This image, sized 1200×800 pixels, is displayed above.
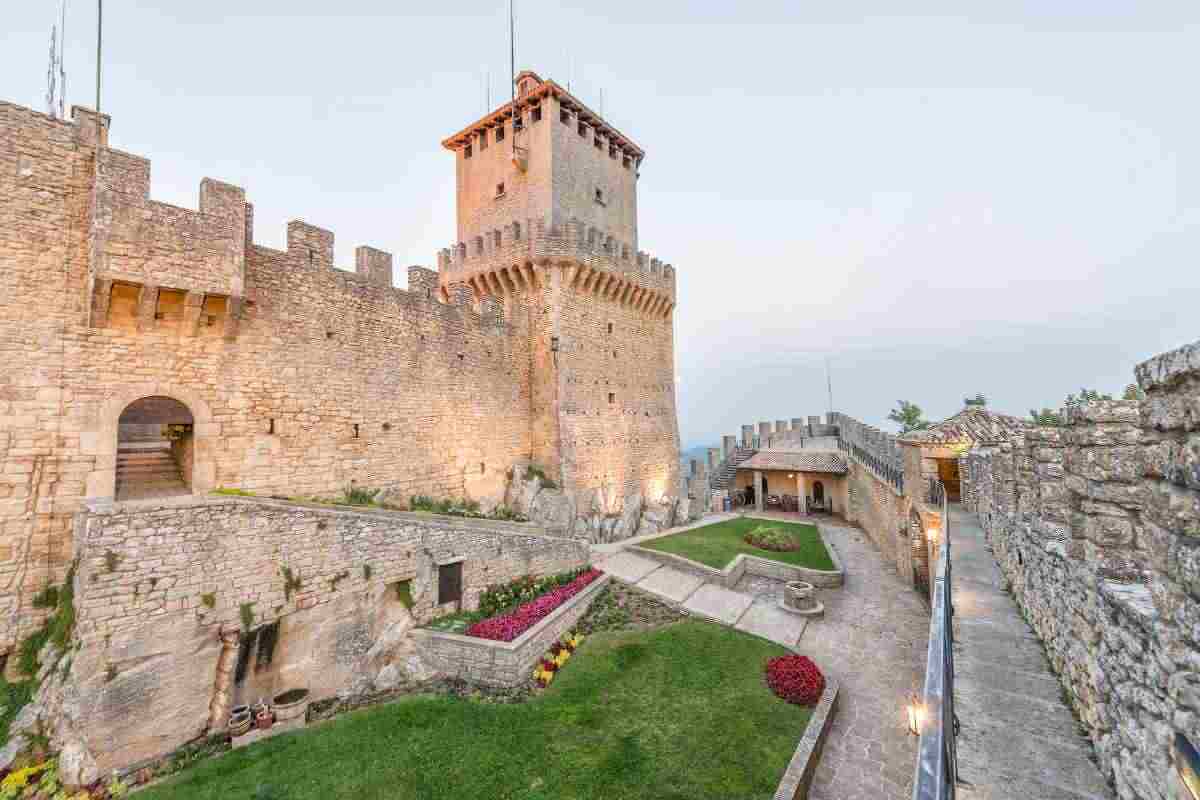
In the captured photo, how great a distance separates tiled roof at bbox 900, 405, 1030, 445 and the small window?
41.6 feet

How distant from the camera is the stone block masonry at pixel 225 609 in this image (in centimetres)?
730

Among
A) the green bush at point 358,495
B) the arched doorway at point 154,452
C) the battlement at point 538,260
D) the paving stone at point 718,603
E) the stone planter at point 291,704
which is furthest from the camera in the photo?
the battlement at point 538,260

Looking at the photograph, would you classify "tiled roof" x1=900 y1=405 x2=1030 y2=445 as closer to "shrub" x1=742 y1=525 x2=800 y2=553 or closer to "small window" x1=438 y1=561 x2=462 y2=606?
"shrub" x1=742 y1=525 x2=800 y2=553

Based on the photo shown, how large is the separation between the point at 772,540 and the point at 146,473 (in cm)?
1907

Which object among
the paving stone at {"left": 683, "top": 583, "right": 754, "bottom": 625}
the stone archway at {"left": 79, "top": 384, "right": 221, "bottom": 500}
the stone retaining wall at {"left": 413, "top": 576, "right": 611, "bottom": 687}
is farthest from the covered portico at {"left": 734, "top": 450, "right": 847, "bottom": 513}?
the stone archway at {"left": 79, "top": 384, "right": 221, "bottom": 500}

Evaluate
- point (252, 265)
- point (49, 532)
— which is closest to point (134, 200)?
point (252, 265)

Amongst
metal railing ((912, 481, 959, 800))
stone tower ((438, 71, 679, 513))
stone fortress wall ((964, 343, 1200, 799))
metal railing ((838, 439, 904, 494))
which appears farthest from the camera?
stone tower ((438, 71, 679, 513))

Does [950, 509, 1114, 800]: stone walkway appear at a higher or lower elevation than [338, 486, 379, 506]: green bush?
lower

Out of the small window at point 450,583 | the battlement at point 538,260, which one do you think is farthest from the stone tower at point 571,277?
the small window at point 450,583

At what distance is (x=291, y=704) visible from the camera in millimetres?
8562

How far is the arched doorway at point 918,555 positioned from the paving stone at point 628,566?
24.2 feet

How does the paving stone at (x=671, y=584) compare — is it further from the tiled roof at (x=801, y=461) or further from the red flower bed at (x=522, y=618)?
the tiled roof at (x=801, y=461)

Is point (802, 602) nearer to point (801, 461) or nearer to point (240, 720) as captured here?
point (240, 720)

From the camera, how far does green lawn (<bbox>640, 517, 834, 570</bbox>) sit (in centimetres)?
1557
